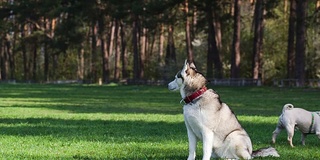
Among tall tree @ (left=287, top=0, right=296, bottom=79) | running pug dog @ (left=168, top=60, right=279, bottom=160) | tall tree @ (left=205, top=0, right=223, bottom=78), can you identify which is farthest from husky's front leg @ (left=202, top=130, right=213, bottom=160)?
tall tree @ (left=205, top=0, right=223, bottom=78)

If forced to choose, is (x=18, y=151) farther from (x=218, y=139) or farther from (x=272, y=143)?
(x=272, y=143)

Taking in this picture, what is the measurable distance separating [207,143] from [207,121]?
37 cm

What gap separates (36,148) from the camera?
13070 millimetres

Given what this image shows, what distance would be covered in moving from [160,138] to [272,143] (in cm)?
283

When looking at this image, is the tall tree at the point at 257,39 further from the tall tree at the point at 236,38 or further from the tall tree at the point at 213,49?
the tall tree at the point at 213,49

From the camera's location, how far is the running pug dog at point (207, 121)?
10328mm

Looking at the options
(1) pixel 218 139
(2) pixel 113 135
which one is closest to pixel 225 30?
(2) pixel 113 135

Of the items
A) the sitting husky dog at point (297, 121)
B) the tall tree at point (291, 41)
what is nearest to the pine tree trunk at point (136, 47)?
the tall tree at point (291, 41)

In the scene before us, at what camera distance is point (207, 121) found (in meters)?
10.3

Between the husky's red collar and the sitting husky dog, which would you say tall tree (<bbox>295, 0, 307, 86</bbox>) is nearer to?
the sitting husky dog

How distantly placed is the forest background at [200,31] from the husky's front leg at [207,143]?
126 ft

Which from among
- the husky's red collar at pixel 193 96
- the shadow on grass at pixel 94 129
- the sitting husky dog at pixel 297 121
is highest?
the husky's red collar at pixel 193 96

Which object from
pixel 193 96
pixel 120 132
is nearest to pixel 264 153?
Answer: pixel 193 96

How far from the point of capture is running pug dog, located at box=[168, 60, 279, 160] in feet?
33.9
